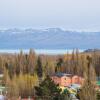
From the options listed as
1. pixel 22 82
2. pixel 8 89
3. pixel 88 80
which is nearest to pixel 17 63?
pixel 22 82

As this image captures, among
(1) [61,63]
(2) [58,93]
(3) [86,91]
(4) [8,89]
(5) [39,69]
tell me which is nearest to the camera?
(3) [86,91]

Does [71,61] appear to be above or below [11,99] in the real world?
above

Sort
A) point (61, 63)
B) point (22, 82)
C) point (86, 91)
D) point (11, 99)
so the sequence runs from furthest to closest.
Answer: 1. point (61, 63)
2. point (22, 82)
3. point (11, 99)
4. point (86, 91)

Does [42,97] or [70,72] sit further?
[70,72]

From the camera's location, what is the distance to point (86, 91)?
22.7 m

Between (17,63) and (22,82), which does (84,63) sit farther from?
(22,82)

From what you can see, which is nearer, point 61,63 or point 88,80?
point 88,80

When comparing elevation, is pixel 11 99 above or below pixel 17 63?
below

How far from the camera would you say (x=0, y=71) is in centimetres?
5150

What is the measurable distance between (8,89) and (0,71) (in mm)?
21944

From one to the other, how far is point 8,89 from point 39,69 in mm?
17199

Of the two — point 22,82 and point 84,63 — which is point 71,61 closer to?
point 84,63

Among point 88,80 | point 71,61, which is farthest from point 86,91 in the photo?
point 71,61

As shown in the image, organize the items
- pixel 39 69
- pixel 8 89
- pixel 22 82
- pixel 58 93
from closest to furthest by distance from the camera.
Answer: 1. pixel 58 93
2. pixel 8 89
3. pixel 22 82
4. pixel 39 69
